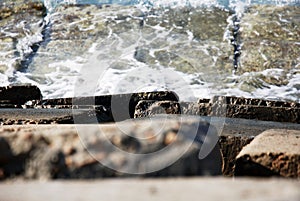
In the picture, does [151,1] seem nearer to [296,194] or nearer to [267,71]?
[267,71]

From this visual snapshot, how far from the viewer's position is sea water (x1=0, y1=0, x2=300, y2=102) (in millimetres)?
10531

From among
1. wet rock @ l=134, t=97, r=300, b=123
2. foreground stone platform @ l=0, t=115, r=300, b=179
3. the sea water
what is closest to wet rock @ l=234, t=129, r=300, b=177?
foreground stone platform @ l=0, t=115, r=300, b=179

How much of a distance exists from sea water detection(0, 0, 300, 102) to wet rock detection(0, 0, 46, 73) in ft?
2.25

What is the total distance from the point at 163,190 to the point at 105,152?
362mm

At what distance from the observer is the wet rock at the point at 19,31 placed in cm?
1280

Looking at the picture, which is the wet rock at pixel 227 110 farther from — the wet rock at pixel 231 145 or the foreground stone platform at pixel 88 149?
the foreground stone platform at pixel 88 149

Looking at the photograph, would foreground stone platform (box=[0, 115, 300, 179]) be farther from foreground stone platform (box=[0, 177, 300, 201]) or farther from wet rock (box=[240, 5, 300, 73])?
wet rock (box=[240, 5, 300, 73])

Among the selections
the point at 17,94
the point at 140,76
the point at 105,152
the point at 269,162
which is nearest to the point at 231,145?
the point at 269,162

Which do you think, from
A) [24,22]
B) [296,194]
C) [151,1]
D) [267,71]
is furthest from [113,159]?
[151,1]

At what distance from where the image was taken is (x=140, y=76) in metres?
11.6

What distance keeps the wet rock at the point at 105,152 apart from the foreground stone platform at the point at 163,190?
0.58 ft

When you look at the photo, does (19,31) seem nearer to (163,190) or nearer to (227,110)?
(227,110)

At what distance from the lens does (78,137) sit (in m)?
1.24

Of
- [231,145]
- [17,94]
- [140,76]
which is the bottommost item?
[140,76]
